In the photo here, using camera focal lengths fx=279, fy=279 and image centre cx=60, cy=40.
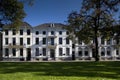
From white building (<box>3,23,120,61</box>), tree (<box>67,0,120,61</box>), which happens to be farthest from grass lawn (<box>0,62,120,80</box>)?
white building (<box>3,23,120,61</box>)

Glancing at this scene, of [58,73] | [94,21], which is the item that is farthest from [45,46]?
[58,73]

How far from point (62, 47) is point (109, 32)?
140 feet

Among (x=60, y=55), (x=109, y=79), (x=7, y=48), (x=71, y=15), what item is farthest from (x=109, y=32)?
(x=7, y=48)

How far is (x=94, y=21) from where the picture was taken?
49.0 m

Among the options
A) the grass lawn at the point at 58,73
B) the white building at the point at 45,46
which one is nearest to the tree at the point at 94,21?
the grass lawn at the point at 58,73

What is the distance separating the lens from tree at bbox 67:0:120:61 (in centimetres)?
4803

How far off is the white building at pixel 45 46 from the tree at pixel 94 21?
3745 cm

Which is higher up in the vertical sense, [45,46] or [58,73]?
[45,46]

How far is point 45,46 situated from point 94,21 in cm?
4202

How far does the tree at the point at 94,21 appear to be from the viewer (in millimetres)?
48031

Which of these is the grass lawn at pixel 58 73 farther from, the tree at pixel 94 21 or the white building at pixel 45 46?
the white building at pixel 45 46

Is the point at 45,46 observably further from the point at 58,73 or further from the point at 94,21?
the point at 58,73

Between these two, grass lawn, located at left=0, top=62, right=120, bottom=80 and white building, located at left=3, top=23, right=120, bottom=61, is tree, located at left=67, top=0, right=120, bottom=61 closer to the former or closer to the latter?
grass lawn, located at left=0, top=62, right=120, bottom=80

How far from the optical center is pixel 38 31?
9000 cm
